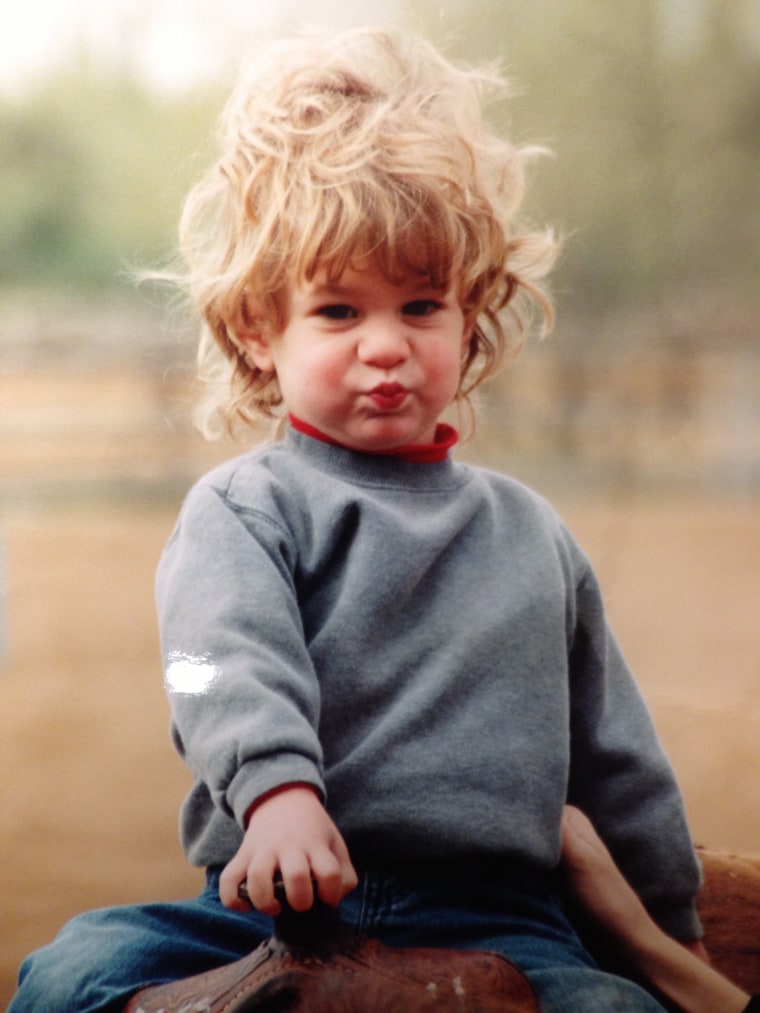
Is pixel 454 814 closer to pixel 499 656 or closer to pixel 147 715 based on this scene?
pixel 499 656

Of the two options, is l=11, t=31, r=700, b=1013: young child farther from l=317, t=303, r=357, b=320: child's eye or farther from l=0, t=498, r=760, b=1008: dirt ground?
l=0, t=498, r=760, b=1008: dirt ground

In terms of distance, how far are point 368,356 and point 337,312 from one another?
0.05 metres

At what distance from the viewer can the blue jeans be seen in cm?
95

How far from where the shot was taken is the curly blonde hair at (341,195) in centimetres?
101

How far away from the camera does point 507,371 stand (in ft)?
6.75

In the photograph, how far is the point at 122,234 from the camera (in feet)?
5.26

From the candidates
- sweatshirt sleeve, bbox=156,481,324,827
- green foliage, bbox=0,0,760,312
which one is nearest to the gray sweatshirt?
sweatshirt sleeve, bbox=156,481,324,827

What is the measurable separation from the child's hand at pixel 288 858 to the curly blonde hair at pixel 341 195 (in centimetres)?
41

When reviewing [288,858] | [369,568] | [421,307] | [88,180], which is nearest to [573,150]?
[88,180]

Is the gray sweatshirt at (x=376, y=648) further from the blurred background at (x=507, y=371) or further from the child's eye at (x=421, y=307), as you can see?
the blurred background at (x=507, y=371)

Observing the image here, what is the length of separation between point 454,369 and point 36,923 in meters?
0.86

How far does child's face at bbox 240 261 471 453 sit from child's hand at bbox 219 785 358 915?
1.08 feet

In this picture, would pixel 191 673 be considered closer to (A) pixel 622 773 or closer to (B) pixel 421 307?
(B) pixel 421 307

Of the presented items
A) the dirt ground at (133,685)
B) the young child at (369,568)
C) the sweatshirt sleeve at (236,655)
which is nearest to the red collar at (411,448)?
the young child at (369,568)
